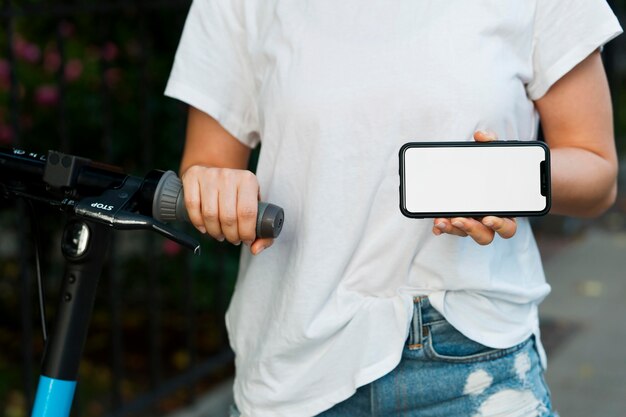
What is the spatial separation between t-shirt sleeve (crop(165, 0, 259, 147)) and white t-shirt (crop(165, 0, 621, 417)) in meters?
0.11

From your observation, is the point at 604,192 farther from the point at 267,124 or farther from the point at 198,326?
the point at 198,326

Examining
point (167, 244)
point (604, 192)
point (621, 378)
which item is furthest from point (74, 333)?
point (621, 378)

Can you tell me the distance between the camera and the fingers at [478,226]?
4.78 feet

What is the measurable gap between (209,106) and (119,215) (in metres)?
0.51

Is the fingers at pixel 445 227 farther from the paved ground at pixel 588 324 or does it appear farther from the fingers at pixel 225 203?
the paved ground at pixel 588 324

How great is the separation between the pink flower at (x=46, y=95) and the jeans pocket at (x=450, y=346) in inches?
109

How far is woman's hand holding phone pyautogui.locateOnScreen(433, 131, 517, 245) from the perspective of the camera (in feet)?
4.78

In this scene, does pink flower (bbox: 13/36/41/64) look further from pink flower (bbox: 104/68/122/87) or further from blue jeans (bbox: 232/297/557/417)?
blue jeans (bbox: 232/297/557/417)

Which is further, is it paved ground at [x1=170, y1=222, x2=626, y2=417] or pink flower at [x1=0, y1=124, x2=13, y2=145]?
paved ground at [x1=170, y1=222, x2=626, y2=417]

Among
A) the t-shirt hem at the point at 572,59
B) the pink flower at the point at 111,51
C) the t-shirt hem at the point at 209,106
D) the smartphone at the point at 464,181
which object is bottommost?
the smartphone at the point at 464,181

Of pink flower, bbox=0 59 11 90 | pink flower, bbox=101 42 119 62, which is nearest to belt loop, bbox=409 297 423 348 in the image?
pink flower, bbox=101 42 119 62

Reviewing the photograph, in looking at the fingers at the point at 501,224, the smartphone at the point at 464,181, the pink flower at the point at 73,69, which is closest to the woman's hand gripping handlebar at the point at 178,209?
the smartphone at the point at 464,181

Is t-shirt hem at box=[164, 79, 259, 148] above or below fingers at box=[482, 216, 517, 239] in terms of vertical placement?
above

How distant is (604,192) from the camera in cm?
187
